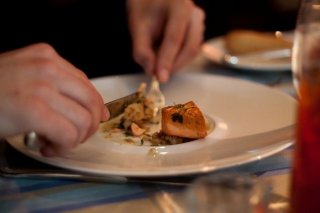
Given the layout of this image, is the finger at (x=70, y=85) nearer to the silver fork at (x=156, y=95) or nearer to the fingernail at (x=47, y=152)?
the fingernail at (x=47, y=152)

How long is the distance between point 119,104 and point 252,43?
18.3 inches

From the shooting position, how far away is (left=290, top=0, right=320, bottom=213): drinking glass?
1.57ft

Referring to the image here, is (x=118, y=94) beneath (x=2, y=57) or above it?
beneath

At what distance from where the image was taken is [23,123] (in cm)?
62

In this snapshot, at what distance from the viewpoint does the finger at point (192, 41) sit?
3.43ft

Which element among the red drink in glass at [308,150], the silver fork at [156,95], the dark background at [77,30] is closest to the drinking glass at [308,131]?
the red drink in glass at [308,150]

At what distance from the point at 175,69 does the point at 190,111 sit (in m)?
0.30

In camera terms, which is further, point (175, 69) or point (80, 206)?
point (175, 69)

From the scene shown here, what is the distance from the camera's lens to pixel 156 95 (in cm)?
95

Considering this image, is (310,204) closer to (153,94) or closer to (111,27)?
(153,94)

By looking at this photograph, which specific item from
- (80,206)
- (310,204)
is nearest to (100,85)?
(80,206)

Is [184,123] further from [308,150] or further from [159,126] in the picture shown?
[308,150]

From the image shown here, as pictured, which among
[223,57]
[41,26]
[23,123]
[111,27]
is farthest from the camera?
[111,27]

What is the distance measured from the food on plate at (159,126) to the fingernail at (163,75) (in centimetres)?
13
